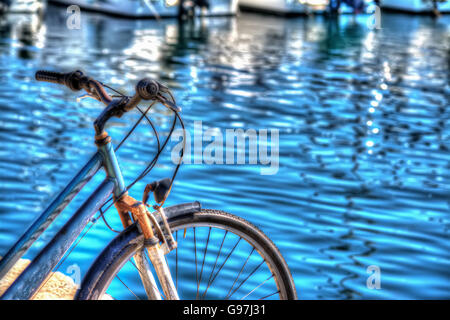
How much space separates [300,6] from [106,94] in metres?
36.5

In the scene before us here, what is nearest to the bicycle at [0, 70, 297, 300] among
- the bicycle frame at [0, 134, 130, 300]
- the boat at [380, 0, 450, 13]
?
the bicycle frame at [0, 134, 130, 300]

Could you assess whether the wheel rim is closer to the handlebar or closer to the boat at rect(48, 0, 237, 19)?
the handlebar

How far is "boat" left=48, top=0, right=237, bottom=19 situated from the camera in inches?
1197

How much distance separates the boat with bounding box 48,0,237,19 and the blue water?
10055 millimetres

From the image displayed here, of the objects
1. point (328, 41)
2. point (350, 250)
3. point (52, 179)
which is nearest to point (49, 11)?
point (328, 41)

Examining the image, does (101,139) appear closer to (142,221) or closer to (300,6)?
(142,221)

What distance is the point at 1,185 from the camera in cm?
670

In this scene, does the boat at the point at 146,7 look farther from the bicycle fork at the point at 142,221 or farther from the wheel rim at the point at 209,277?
the bicycle fork at the point at 142,221

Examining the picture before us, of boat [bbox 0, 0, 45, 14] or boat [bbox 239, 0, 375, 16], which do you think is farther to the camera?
boat [bbox 239, 0, 375, 16]

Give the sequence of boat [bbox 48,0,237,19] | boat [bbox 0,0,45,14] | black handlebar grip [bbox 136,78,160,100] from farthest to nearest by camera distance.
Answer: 1. boat [bbox 48,0,237,19]
2. boat [bbox 0,0,45,14]
3. black handlebar grip [bbox 136,78,160,100]

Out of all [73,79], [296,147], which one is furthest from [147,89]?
[296,147]

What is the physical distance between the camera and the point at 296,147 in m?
8.63

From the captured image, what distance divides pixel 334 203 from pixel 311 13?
111 ft
